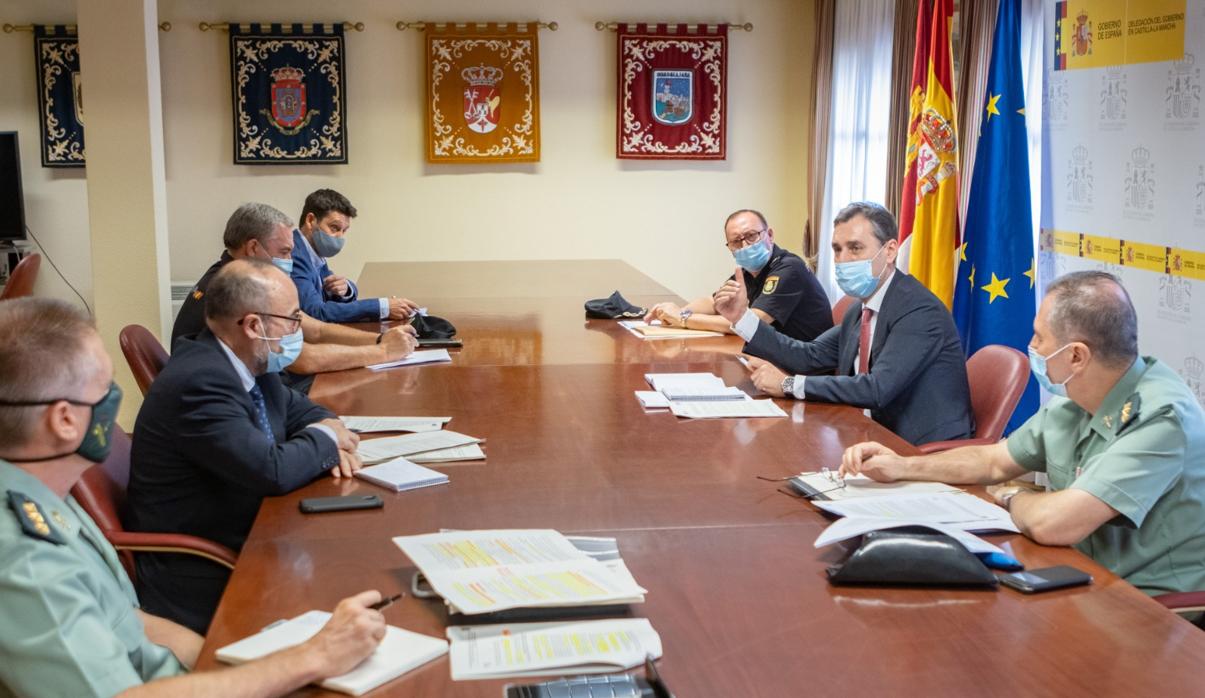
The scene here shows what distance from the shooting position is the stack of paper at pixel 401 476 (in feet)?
8.37

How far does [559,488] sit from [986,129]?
3.40 m

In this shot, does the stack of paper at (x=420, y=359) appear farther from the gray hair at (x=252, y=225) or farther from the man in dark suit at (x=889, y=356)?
the man in dark suit at (x=889, y=356)

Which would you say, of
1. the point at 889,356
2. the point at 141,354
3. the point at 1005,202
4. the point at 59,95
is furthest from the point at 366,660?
the point at 59,95

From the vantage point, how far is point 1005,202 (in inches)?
201

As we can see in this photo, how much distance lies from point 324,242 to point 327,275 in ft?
0.75

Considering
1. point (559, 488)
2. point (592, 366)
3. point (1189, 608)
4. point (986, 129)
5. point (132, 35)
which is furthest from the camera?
point (132, 35)

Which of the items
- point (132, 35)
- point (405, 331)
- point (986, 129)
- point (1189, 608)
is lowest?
point (1189, 608)

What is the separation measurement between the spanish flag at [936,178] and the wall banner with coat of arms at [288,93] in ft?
13.9

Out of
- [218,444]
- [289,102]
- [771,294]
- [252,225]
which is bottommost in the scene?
[218,444]

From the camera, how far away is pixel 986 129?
5164mm

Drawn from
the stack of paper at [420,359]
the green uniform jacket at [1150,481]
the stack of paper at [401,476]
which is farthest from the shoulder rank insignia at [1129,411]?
the stack of paper at [420,359]

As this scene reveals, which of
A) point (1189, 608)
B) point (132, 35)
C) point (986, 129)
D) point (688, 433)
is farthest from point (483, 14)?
point (1189, 608)

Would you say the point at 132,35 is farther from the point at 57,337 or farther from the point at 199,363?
the point at 57,337

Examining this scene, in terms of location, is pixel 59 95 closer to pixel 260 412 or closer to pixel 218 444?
pixel 260 412
